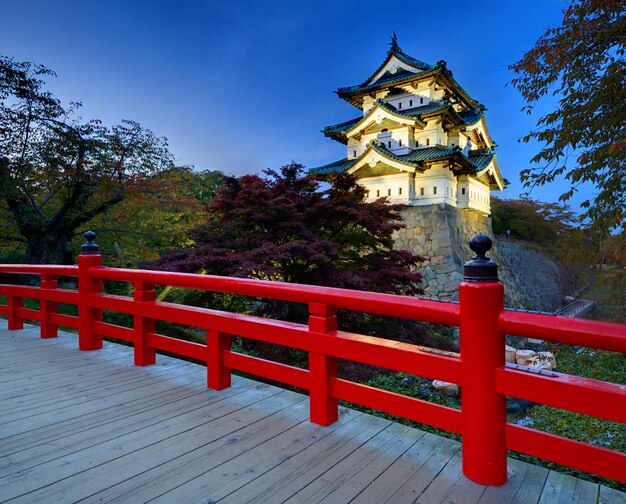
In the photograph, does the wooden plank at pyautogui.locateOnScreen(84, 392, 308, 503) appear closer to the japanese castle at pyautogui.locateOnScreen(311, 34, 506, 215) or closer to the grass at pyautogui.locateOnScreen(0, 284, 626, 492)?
the grass at pyautogui.locateOnScreen(0, 284, 626, 492)

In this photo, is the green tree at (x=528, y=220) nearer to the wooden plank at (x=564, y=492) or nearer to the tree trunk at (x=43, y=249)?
the tree trunk at (x=43, y=249)

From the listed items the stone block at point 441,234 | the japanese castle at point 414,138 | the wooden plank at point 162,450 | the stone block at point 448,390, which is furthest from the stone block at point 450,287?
the wooden plank at point 162,450

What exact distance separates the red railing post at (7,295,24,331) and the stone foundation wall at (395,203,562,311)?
469 inches

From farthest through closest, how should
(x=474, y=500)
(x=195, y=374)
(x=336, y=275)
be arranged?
(x=336, y=275) < (x=195, y=374) < (x=474, y=500)

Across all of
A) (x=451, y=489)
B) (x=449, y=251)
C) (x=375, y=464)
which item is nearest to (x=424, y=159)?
(x=449, y=251)

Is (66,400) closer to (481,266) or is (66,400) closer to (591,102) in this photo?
(481,266)

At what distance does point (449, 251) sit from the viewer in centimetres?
1564

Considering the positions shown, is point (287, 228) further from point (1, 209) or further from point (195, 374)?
point (1, 209)

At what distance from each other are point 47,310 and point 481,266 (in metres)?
4.59

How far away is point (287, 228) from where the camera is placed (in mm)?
7285

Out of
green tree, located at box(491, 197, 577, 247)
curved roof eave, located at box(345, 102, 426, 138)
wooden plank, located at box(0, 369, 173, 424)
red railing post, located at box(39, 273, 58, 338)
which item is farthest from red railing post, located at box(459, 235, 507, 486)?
green tree, located at box(491, 197, 577, 247)

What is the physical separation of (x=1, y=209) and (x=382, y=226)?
8.87 meters

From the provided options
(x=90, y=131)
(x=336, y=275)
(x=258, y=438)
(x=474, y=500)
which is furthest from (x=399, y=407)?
(x=90, y=131)

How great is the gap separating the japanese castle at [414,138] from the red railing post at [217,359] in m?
14.9
